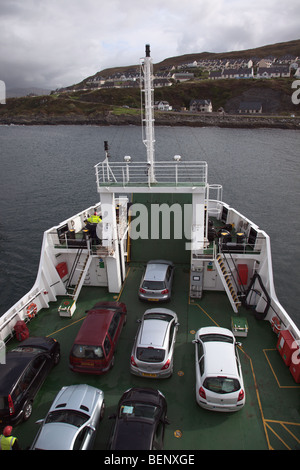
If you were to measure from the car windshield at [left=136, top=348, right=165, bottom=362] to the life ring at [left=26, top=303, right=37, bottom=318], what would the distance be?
501cm

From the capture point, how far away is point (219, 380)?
26.2ft

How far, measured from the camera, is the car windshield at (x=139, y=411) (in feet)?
23.2

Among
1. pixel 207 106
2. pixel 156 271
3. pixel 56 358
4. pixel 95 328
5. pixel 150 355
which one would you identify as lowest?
pixel 56 358

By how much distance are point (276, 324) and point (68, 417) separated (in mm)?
7449

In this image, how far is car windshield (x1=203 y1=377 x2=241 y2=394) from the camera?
7.92 metres

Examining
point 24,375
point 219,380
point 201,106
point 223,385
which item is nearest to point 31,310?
point 24,375

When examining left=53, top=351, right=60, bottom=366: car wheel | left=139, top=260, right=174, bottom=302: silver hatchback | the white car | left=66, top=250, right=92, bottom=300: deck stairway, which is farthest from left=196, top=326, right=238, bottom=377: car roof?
left=66, top=250, right=92, bottom=300: deck stairway

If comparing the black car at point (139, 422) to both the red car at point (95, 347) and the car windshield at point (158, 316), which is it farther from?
the car windshield at point (158, 316)

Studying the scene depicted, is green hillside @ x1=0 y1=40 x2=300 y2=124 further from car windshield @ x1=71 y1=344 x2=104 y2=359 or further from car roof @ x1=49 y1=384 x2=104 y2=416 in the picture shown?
car roof @ x1=49 y1=384 x2=104 y2=416

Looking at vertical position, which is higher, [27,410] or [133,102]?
[133,102]

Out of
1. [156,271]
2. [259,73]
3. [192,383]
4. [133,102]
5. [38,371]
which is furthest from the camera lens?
[259,73]

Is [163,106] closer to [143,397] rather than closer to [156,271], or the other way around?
[156,271]

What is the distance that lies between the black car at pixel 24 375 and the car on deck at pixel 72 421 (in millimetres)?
824

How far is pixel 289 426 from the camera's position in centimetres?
780
